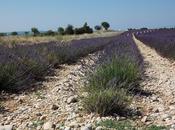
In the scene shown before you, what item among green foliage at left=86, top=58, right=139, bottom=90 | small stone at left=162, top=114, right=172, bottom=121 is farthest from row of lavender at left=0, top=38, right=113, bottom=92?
small stone at left=162, top=114, right=172, bottom=121

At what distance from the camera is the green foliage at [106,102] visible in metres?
6.65

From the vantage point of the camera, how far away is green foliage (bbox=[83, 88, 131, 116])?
665 cm

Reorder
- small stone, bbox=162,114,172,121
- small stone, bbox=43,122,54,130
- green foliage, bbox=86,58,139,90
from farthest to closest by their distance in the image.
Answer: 1. green foliage, bbox=86,58,139,90
2. small stone, bbox=162,114,172,121
3. small stone, bbox=43,122,54,130

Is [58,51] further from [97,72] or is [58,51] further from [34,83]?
[97,72]

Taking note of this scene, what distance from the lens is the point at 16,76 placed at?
950 centimetres

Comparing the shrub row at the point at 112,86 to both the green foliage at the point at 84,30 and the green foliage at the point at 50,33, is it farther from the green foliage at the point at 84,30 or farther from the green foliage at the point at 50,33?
the green foliage at the point at 84,30

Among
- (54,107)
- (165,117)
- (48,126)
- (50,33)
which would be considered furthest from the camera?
(50,33)

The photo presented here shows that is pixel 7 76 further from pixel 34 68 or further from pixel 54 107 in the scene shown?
pixel 54 107

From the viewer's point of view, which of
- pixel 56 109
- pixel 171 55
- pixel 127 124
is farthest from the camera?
pixel 171 55

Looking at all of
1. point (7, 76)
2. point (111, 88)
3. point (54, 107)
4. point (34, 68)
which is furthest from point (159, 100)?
point (34, 68)

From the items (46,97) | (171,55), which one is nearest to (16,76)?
(46,97)

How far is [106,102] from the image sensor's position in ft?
21.8

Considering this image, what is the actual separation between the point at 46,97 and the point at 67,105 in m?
1.12

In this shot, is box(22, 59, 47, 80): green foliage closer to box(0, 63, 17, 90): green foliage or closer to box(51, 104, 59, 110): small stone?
box(0, 63, 17, 90): green foliage
